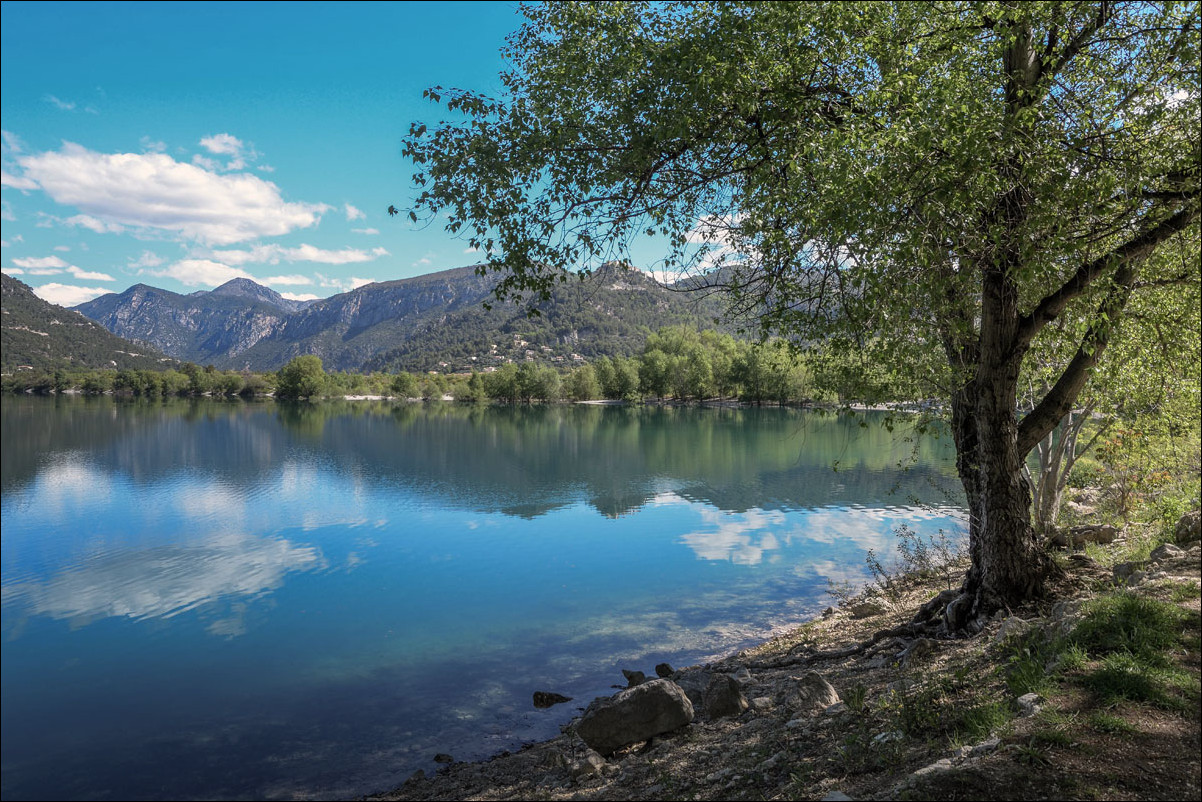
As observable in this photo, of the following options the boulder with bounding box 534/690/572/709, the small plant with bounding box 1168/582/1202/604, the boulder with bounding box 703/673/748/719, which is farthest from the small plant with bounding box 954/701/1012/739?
the boulder with bounding box 534/690/572/709

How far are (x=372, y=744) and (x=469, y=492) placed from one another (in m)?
24.9

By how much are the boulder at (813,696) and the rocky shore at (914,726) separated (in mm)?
22

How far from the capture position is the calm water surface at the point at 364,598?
10500 millimetres

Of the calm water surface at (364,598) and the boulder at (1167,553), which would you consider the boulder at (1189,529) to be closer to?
the boulder at (1167,553)

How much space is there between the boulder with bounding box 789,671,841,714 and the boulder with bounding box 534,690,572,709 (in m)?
4.75

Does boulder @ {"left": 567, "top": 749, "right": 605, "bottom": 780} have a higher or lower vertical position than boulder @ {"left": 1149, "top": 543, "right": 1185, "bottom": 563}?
lower

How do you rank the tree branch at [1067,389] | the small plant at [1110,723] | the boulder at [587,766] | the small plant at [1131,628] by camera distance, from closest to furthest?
the small plant at [1110,723], the small plant at [1131,628], the boulder at [587,766], the tree branch at [1067,389]

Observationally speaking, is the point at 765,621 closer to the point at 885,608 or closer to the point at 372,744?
the point at 885,608

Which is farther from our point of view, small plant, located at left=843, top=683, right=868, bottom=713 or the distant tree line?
the distant tree line

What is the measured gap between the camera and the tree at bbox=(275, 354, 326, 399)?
172 m

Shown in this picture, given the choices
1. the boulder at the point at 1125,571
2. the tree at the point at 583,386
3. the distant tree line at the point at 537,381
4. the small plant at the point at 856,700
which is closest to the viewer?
the small plant at the point at 856,700

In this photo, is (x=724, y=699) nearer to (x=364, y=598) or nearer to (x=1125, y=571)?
(x=1125, y=571)

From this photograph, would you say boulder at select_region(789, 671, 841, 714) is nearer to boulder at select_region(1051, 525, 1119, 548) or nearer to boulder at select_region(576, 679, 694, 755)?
boulder at select_region(576, 679, 694, 755)

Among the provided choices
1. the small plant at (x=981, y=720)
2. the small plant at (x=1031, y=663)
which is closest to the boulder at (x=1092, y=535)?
the small plant at (x=1031, y=663)
